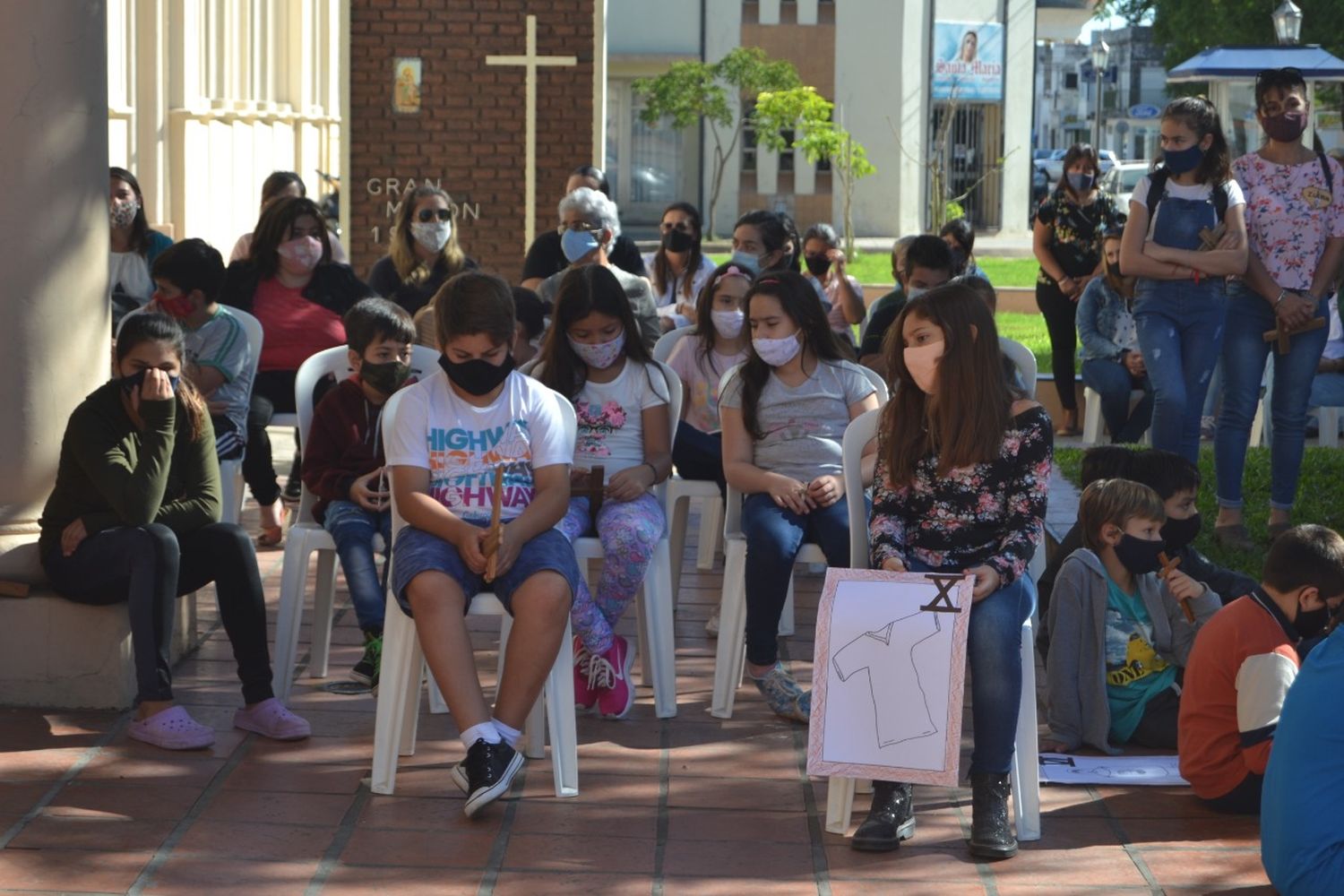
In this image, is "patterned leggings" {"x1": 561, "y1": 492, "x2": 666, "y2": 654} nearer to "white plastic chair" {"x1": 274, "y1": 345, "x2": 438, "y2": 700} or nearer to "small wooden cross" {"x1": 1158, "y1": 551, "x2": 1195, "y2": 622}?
"white plastic chair" {"x1": 274, "y1": 345, "x2": 438, "y2": 700}

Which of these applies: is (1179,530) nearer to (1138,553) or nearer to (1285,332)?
(1138,553)

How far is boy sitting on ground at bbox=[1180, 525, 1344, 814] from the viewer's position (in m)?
4.80

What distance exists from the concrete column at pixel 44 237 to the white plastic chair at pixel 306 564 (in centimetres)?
75

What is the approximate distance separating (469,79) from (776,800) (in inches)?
330

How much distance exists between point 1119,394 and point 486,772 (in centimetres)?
603

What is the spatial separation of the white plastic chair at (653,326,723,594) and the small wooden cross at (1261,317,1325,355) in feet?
7.61

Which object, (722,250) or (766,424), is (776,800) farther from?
(722,250)

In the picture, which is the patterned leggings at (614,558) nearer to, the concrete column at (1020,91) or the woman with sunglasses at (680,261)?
the woman with sunglasses at (680,261)

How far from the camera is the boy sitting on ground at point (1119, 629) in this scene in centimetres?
552

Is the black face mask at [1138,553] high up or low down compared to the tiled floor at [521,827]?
up

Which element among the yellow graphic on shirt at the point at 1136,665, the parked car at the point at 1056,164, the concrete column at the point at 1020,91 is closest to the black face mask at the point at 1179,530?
the yellow graphic on shirt at the point at 1136,665

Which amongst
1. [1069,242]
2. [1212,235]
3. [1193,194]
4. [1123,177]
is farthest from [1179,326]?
[1123,177]

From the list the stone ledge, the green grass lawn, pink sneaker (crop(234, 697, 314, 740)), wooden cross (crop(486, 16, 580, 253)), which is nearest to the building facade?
wooden cross (crop(486, 16, 580, 253))

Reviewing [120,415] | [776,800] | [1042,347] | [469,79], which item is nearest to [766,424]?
[776,800]
